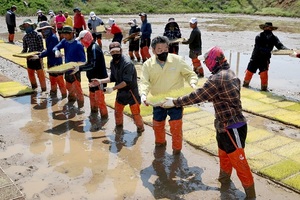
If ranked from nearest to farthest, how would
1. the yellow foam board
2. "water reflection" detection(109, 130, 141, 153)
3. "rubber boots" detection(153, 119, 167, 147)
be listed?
"rubber boots" detection(153, 119, 167, 147), "water reflection" detection(109, 130, 141, 153), the yellow foam board

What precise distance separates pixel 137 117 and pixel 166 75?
5.06ft

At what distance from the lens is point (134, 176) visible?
5.59 meters

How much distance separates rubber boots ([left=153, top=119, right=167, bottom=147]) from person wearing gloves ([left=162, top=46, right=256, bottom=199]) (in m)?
1.35

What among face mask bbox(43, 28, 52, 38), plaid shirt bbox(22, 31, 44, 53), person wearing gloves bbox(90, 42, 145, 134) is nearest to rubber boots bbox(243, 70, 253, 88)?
person wearing gloves bbox(90, 42, 145, 134)

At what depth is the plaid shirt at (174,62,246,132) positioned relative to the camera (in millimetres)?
4535

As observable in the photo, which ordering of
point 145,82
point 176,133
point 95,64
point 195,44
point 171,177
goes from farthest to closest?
1. point 195,44
2. point 95,64
3. point 176,133
4. point 145,82
5. point 171,177

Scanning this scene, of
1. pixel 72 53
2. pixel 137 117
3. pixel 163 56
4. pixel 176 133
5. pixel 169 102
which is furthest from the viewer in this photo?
pixel 72 53

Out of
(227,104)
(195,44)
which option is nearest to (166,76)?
(227,104)

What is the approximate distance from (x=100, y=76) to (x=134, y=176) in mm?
2853

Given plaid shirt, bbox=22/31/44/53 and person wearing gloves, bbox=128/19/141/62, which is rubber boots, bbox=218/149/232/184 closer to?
plaid shirt, bbox=22/31/44/53

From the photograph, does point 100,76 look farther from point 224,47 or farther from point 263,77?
point 224,47

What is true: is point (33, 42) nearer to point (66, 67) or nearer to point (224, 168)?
point (66, 67)

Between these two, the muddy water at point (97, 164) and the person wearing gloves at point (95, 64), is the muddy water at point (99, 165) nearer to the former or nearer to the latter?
the muddy water at point (97, 164)

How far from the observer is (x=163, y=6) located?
4497cm
